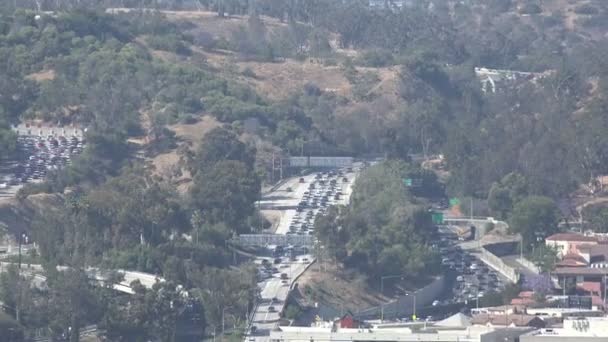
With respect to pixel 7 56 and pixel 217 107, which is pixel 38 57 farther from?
pixel 217 107

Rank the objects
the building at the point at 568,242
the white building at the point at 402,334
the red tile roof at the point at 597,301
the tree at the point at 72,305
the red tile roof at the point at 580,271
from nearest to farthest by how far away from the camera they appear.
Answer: the white building at the point at 402,334 < the tree at the point at 72,305 < the red tile roof at the point at 597,301 < the red tile roof at the point at 580,271 < the building at the point at 568,242

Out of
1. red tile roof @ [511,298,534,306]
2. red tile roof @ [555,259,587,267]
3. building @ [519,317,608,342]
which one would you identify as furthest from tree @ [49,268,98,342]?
red tile roof @ [555,259,587,267]

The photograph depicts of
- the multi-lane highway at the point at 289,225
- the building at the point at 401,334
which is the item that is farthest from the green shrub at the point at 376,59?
the building at the point at 401,334

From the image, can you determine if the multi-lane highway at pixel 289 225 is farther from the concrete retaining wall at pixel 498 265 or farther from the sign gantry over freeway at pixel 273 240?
the concrete retaining wall at pixel 498 265

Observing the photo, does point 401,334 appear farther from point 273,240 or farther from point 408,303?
point 273,240

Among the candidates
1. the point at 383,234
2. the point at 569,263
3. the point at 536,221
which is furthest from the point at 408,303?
the point at 536,221

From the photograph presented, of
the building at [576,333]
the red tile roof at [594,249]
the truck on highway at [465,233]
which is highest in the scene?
the building at [576,333]
